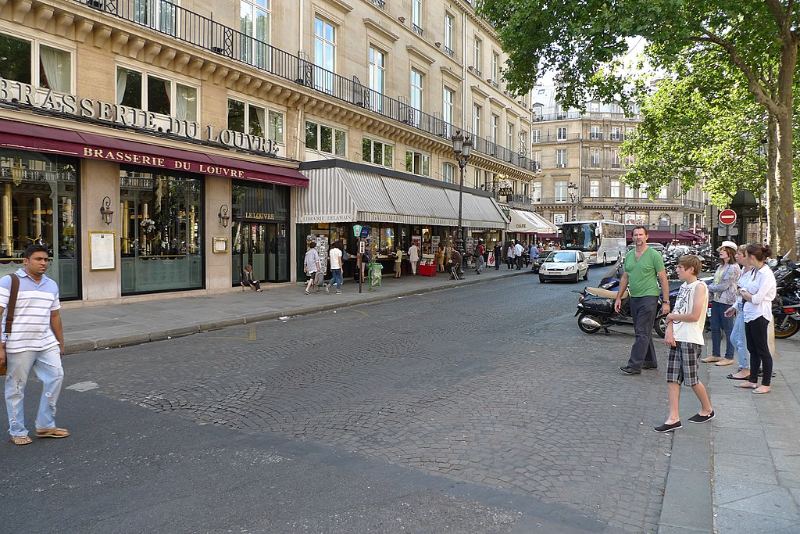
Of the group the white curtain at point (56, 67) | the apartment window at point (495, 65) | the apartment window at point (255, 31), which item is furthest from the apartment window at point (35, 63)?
the apartment window at point (495, 65)

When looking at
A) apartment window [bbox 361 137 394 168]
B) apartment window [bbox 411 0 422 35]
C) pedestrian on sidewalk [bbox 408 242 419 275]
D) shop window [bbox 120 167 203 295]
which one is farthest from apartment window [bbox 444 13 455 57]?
shop window [bbox 120 167 203 295]

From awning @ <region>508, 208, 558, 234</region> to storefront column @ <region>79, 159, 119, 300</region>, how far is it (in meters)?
27.7

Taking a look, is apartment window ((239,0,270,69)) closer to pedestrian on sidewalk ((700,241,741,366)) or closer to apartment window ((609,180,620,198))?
pedestrian on sidewalk ((700,241,741,366))

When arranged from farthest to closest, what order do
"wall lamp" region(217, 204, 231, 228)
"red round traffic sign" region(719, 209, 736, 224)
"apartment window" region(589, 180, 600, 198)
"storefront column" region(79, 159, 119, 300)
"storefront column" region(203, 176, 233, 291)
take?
1. "apartment window" region(589, 180, 600, 198)
2. "wall lamp" region(217, 204, 231, 228)
3. "storefront column" region(203, 176, 233, 291)
4. "red round traffic sign" region(719, 209, 736, 224)
5. "storefront column" region(79, 159, 119, 300)

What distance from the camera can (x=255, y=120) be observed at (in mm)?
18969

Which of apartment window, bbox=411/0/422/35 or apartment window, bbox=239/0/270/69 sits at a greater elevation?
apartment window, bbox=411/0/422/35

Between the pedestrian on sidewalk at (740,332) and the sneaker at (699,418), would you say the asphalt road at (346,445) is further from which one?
the pedestrian on sidewalk at (740,332)

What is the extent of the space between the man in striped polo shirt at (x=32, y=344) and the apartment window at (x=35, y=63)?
10052 mm

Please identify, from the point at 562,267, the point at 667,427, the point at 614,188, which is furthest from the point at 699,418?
the point at 614,188

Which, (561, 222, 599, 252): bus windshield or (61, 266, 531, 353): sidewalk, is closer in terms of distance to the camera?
(61, 266, 531, 353): sidewalk

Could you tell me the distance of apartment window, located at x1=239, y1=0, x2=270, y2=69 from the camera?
721 inches

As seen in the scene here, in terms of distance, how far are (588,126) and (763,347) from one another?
73331mm

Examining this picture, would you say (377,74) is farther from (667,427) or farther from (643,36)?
(667,427)

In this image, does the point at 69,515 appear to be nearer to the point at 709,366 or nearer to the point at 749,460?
the point at 749,460
